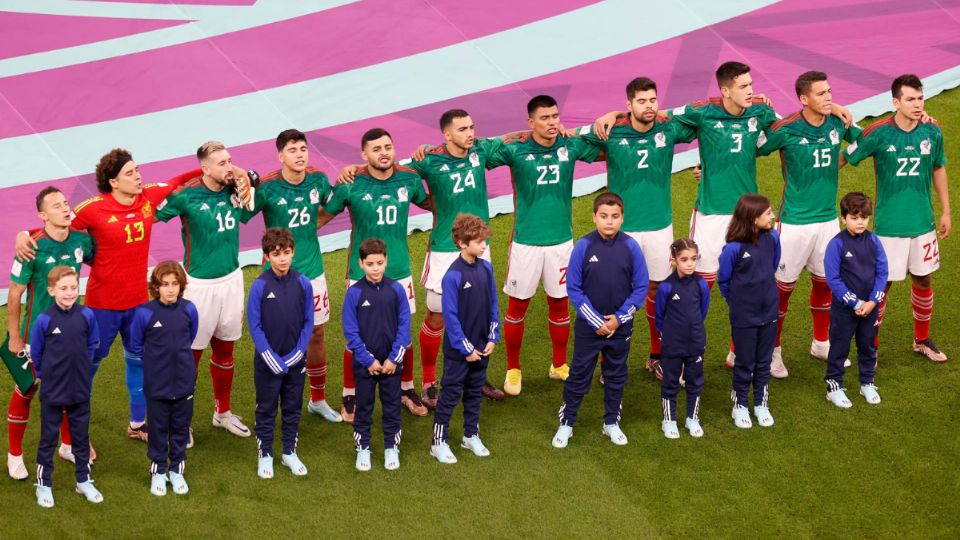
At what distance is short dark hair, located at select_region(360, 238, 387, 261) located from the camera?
7.77 meters

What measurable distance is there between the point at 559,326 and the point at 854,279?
2.02 m

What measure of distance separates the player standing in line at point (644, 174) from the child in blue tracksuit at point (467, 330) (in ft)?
4.50

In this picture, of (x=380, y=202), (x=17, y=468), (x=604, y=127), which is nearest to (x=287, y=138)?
(x=380, y=202)

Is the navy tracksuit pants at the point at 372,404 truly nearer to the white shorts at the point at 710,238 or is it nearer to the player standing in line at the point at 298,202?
the player standing in line at the point at 298,202

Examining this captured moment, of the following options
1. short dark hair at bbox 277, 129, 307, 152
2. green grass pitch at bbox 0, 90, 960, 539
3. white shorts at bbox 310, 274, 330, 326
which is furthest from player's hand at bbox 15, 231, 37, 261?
white shorts at bbox 310, 274, 330, 326

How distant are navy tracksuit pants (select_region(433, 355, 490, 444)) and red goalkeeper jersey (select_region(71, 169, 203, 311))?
1946 millimetres

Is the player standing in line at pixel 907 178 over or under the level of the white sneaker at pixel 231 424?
over

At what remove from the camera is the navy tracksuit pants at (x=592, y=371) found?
825 centimetres

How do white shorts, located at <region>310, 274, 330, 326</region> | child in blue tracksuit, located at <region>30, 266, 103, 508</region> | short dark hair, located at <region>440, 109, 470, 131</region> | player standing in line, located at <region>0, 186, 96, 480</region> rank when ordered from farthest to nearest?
1. short dark hair, located at <region>440, 109, 470, 131</region>
2. white shorts, located at <region>310, 274, 330, 326</region>
3. player standing in line, located at <region>0, 186, 96, 480</region>
4. child in blue tracksuit, located at <region>30, 266, 103, 508</region>

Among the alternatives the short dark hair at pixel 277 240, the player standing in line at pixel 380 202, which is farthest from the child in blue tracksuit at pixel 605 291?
the short dark hair at pixel 277 240

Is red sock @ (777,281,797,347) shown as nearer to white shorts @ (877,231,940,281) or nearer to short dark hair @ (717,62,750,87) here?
white shorts @ (877,231,940,281)

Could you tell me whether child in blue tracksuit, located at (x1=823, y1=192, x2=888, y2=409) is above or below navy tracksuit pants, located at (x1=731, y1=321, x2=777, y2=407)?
above

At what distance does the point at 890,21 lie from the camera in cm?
1493

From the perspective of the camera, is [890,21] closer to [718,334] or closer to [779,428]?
[718,334]
